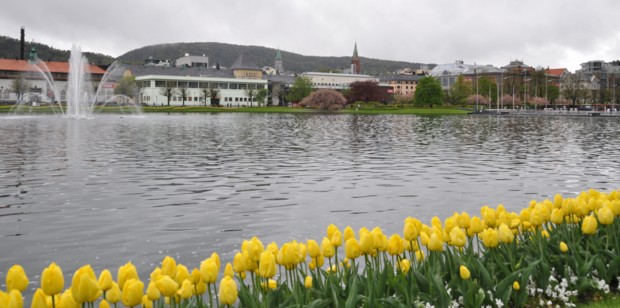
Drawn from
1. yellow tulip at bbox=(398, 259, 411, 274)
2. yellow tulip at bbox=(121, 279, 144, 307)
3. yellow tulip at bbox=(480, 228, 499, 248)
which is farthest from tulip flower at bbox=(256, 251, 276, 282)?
yellow tulip at bbox=(480, 228, 499, 248)

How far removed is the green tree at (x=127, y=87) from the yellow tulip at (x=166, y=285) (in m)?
162

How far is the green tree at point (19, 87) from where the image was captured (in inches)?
5743

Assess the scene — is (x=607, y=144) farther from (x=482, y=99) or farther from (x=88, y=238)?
(x=482, y=99)

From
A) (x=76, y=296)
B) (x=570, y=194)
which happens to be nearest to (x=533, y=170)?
(x=570, y=194)

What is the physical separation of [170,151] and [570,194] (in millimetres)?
21742

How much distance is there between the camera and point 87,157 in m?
29.0

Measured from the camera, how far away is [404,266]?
265 inches

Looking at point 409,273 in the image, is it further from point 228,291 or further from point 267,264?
point 228,291

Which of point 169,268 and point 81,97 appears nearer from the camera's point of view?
point 169,268

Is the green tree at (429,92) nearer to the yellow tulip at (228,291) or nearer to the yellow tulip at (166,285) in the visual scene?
the yellow tulip at (228,291)

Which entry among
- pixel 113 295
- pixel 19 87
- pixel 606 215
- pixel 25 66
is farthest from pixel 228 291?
pixel 25 66

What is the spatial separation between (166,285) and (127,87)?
536ft

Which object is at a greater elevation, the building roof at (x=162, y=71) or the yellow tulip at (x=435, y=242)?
the building roof at (x=162, y=71)

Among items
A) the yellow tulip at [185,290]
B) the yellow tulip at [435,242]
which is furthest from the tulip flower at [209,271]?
the yellow tulip at [435,242]
